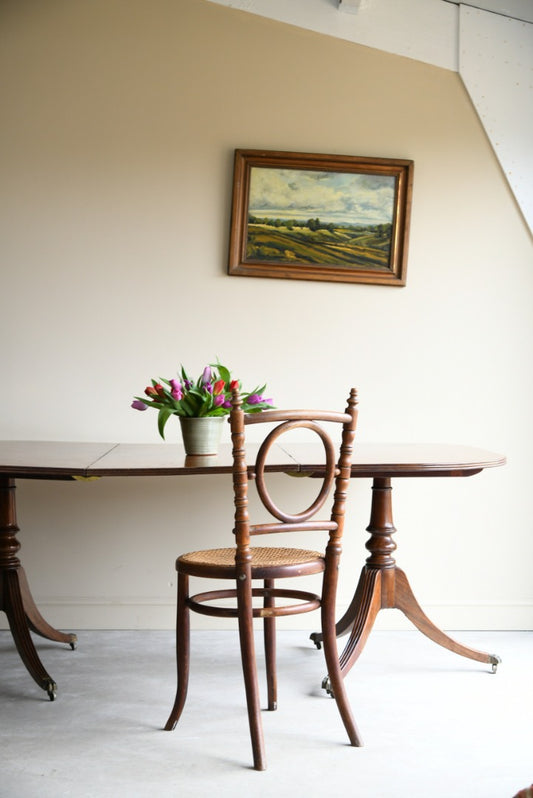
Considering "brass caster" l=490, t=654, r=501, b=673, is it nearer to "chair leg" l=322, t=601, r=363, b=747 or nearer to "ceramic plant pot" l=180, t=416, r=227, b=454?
"chair leg" l=322, t=601, r=363, b=747

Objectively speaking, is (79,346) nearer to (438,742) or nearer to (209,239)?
(209,239)

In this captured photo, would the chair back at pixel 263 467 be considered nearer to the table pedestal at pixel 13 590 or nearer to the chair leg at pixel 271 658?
the chair leg at pixel 271 658

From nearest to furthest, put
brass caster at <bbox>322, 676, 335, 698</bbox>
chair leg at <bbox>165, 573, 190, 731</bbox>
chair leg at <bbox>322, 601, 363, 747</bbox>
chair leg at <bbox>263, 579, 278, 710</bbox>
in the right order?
chair leg at <bbox>322, 601, 363, 747</bbox> → chair leg at <bbox>165, 573, 190, 731</bbox> → chair leg at <bbox>263, 579, 278, 710</bbox> → brass caster at <bbox>322, 676, 335, 698</bbox>

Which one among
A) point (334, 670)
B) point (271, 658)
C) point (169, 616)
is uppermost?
point (334, 670)


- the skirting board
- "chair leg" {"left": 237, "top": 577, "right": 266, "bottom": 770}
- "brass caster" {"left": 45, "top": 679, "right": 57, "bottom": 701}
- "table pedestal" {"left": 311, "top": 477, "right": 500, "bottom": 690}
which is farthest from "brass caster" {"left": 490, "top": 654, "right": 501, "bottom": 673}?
"brass caster" {"left": 45, "top": 679, "right": 57, "bottom": 701}

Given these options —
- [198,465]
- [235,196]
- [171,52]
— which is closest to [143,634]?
[198,465]

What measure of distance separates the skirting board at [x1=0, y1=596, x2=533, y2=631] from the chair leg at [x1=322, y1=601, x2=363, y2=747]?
4.18ft

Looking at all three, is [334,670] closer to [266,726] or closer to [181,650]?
[266,726]

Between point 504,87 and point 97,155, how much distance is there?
1797 mm

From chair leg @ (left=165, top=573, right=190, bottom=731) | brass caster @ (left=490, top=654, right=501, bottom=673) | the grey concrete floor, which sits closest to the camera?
the grey concrete floor

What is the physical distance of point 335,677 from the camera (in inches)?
90.6

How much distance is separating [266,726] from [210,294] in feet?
5.96

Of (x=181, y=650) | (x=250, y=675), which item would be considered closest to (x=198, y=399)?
(x=181, y=650)

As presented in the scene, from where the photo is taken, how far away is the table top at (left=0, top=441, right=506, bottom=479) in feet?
8.03
